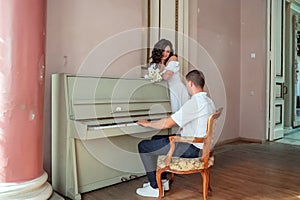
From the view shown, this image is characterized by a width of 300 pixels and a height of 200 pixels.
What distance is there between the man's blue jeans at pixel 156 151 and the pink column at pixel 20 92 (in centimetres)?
90

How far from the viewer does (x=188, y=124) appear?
7.92ft

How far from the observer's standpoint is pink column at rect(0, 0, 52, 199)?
208 cm

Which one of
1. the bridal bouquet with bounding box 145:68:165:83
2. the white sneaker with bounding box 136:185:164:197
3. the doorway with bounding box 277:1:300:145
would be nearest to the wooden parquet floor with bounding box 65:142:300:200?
the white sneaker with bounding box 136:185:164:197

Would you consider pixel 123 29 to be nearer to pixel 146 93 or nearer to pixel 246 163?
pixel 146 93

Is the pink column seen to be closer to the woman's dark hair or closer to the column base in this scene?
the column base

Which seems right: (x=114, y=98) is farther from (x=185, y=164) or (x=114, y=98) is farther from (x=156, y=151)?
(x=185, y=164)

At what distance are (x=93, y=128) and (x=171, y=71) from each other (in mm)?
1269

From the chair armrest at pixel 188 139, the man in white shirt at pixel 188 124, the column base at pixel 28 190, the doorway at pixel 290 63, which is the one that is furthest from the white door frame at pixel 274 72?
the column base at pixel 28 190

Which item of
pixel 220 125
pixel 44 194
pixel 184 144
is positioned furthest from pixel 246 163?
pixel 44 194

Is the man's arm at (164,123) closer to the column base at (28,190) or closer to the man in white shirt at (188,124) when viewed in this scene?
the man in white shirt at (188,124)

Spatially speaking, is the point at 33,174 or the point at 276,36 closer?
the point at 33,174

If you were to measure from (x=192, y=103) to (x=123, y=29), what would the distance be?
59.0 inches

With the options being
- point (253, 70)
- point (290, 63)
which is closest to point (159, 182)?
point (253, 70)

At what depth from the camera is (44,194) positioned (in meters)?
2.24
